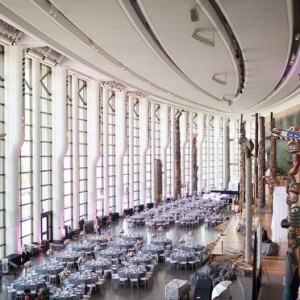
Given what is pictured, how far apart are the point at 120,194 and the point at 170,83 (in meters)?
10.1

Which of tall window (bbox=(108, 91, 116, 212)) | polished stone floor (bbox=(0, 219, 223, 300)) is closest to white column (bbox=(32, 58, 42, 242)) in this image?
polished stone floor (bbox=(0, 219, 223, 300))

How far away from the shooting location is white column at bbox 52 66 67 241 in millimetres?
26516

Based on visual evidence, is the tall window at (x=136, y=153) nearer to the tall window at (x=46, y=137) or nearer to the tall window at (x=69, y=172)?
the tall window at (x=69, y=172)

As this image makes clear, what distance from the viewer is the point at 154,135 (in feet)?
142

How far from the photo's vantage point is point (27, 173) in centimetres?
2452

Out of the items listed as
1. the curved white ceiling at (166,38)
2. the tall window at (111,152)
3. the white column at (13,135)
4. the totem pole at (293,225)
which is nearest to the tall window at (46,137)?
the curved white ceiling at (166,38)

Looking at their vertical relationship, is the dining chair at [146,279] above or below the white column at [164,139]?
below

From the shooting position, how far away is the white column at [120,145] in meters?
35.6

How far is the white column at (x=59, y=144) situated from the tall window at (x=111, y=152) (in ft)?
29.5

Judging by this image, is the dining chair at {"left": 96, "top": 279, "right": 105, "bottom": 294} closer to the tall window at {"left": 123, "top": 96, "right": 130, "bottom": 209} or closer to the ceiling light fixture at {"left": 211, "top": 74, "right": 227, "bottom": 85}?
the ceiling light fixture at {"left": 211, "top": 74, "right": 227, "bottom": 85}

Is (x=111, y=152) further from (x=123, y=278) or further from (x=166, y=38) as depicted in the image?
(x=166, y=38)

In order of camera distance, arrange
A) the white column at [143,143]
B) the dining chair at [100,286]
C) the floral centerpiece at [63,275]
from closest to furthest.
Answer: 1. the dining chair at [100,286]
2. the floral centerpiece at [63,275]
3. the white column at [143,143]

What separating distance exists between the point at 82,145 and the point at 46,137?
4914mm

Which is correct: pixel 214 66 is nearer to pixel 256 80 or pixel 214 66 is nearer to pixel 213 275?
pixel 256 80
